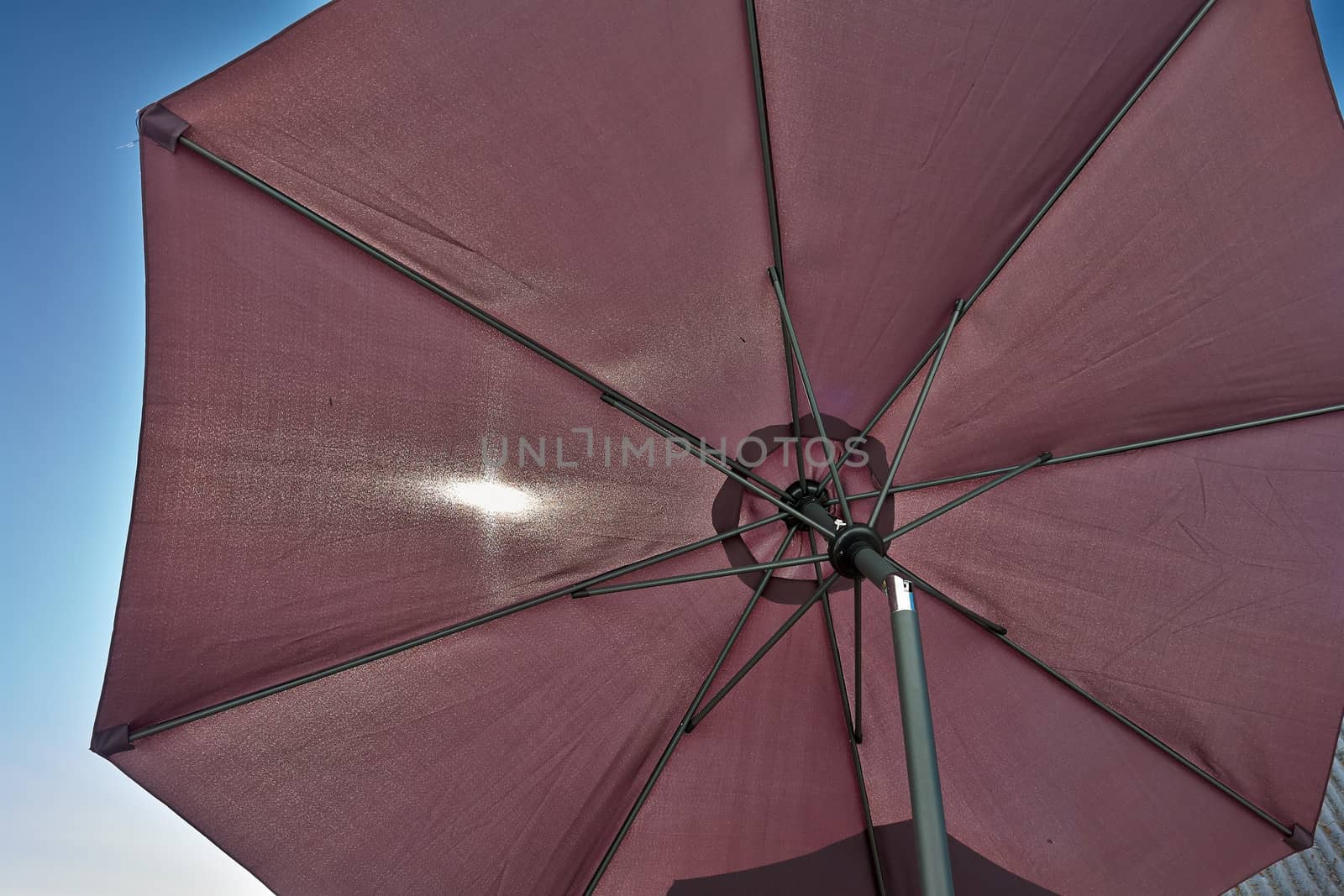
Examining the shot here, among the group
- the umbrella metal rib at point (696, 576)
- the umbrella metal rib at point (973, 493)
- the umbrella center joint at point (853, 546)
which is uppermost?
the umbrella metal rib at point (973, 493)

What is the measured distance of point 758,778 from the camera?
2.37 meters

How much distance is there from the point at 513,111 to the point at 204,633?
148 cm

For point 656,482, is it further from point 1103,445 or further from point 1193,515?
point 1193,515

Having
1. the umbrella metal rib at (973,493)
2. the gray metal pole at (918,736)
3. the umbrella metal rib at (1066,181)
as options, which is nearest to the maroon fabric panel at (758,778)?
the umbrella metal rib at (973,493)

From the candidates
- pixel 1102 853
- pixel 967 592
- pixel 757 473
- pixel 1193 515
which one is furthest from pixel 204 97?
pixel 1102 853

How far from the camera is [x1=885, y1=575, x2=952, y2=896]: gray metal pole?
116cm

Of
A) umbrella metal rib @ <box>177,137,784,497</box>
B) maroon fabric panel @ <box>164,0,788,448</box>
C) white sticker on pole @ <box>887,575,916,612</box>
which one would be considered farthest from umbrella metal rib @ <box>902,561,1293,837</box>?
maroon fabric panel @ <box>164,0,788,448</box>

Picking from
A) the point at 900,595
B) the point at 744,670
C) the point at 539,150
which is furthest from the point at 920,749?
the point at 539,150

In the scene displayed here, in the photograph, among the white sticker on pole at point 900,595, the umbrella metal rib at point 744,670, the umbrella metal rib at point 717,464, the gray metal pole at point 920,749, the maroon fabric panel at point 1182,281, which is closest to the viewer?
the gray metal pole at point 920,749

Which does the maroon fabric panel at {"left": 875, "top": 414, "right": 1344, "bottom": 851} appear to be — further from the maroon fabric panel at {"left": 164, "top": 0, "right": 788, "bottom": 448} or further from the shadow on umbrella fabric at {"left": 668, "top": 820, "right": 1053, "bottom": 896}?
the maroon fabric panel at {"left": 164, "top": 0, "right": 788, "bottom": 448}

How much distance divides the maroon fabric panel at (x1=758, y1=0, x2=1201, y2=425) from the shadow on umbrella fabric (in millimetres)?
1527

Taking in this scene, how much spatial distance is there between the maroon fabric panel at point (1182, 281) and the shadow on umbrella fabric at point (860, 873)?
116 centimetres

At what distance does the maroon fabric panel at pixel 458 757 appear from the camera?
205 centimetres

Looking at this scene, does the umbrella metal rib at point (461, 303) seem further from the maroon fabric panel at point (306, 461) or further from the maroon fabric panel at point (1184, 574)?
the maroon fabric panel at point (1184, 574)
